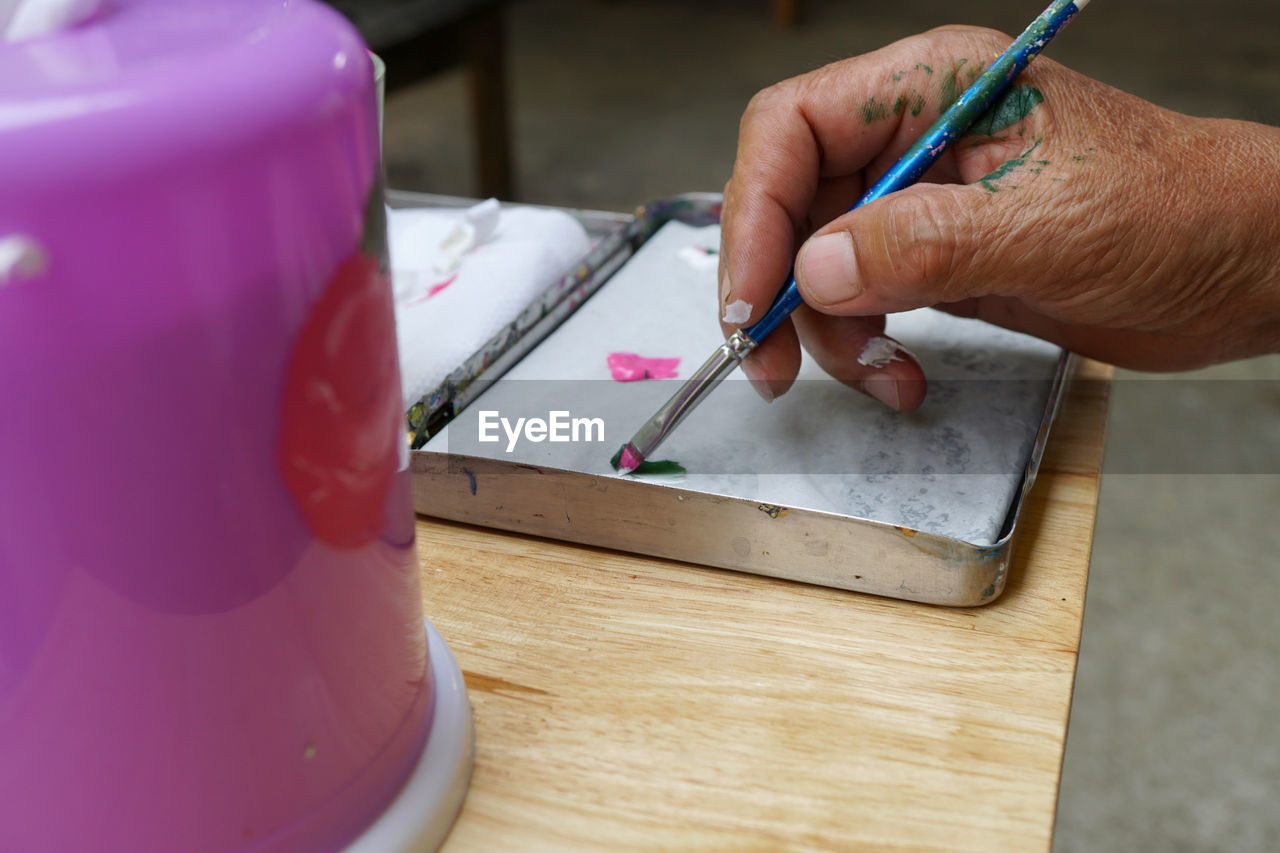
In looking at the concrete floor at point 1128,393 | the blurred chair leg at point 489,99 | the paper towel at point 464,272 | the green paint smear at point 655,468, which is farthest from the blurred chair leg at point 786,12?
the green paint smear at point 655,468

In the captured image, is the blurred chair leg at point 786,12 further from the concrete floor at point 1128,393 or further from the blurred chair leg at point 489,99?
the blurred chair leg at point 489,99

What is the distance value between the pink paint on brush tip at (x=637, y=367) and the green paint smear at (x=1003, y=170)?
16cm

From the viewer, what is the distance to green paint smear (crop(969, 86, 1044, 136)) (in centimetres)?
44

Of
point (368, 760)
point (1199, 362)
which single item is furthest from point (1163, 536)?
point (368, 760)

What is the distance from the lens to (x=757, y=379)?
0.48 meters

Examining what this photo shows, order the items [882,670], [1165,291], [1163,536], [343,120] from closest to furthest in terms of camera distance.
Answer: [343,120], [882,670], [1165,291], [1163,536]

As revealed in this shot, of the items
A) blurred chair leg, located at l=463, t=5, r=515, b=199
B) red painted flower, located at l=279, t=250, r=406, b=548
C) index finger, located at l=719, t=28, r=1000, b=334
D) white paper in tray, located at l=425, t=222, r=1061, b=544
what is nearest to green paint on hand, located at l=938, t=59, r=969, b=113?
index finger, located at l=719, t=28, r=1000, b=334

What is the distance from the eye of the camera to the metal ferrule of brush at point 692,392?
430 millimetres

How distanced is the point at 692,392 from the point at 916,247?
11 cm

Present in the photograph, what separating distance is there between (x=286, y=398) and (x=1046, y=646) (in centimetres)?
28

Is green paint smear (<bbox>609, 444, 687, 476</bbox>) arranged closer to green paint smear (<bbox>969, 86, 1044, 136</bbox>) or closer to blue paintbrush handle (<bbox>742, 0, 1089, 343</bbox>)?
blue paintbrush handle (<bbox>742, 0, 1089, 343</bbox>)

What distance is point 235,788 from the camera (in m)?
0.24

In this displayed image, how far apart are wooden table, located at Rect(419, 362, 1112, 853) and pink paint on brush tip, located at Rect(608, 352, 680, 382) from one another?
11 cm

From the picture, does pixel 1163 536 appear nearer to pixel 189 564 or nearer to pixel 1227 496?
pixel 1227 496
